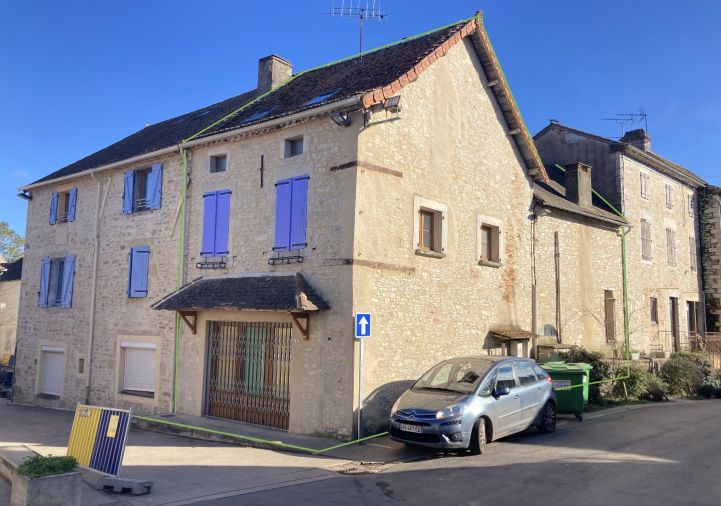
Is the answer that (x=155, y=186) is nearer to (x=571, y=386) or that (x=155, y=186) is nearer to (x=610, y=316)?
(x=571, y=386)

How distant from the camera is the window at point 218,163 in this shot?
14367 millimetres

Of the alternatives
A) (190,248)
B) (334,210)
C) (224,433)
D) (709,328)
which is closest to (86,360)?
(190,248)

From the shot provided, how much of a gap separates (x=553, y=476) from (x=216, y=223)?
9.31 metres

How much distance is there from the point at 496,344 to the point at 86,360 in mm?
11807

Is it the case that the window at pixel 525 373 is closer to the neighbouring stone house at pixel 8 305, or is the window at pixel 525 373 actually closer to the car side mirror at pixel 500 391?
the car side mirror at pixel 500 391

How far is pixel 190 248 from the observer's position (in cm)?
1447

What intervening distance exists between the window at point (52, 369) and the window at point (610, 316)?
17.6 m

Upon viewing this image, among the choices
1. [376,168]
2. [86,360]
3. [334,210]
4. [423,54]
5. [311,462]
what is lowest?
[311,462]

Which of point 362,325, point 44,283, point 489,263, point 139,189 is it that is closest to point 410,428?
point 362,325

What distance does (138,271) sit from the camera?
52.0ft

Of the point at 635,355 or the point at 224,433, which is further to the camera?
the point at 635,355

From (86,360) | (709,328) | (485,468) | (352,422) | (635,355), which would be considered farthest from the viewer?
(709,328)

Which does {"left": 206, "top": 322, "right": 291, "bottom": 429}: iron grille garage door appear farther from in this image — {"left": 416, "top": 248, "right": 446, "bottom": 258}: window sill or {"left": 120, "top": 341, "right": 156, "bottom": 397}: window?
{"left": 416, "top": 248, "right": 446, "bottom": 258}: window sill

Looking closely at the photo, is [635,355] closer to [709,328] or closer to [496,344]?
[496,344]
